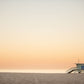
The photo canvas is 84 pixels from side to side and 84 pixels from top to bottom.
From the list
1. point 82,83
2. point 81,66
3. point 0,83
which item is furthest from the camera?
point 81,66

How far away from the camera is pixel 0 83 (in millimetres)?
2979

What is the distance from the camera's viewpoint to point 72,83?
3379mm

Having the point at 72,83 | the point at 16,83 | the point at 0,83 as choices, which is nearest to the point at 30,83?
the point at 16,83

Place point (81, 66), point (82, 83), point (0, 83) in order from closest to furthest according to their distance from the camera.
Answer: point (0, 83) < point (82, 83) < point (81, 66)

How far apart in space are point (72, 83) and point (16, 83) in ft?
3.89

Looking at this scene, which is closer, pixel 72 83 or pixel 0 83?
pixel 0 83

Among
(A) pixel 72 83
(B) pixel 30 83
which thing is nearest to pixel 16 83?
(B) pixel 30 83

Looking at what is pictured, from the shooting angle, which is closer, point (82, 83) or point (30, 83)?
point (30, 83)

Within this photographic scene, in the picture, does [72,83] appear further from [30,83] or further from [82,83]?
[30,83]

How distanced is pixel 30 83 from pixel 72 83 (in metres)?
0.92

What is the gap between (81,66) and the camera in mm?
34594

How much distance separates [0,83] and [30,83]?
1.88 feet

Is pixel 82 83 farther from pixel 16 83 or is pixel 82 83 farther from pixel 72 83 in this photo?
pixel 16 83

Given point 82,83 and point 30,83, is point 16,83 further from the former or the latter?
point 82,83
